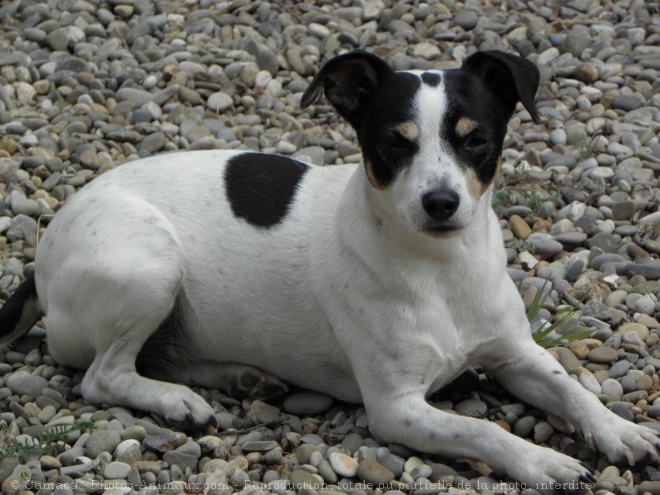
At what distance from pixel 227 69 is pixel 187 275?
3.12 metres

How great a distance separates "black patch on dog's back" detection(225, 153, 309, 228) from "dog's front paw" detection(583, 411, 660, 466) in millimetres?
1749

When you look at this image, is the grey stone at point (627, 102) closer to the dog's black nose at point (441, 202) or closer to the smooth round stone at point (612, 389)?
the smooth round stone at point (612, 389)

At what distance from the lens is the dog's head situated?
14.1ft

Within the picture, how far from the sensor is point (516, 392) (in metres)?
4.89

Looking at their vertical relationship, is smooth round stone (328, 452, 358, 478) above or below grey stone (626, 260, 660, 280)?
below

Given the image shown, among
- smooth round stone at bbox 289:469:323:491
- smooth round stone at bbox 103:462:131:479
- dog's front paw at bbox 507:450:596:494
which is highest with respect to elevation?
dog's front paw at bbox 507:450:596:494

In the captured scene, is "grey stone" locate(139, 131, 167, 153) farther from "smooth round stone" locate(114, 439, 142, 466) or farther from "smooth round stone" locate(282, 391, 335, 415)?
"smooth round stone" locate(114, 439, 142, 466)

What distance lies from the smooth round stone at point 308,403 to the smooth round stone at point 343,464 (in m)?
0.58

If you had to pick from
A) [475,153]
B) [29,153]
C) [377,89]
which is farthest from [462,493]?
[29,153]

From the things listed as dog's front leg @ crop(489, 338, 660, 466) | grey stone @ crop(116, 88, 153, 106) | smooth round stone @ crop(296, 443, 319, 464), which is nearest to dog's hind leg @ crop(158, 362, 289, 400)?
smooth round stone @ crop(296, 443, 319, 464)

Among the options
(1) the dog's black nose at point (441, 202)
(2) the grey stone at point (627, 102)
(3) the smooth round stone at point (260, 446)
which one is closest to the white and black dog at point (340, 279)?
(1) the dog's black nose at point (441, 202)

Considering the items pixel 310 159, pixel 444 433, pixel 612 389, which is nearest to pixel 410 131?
pixel 444 433

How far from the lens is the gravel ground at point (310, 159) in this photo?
177 inches

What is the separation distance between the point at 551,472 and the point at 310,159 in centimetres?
331
